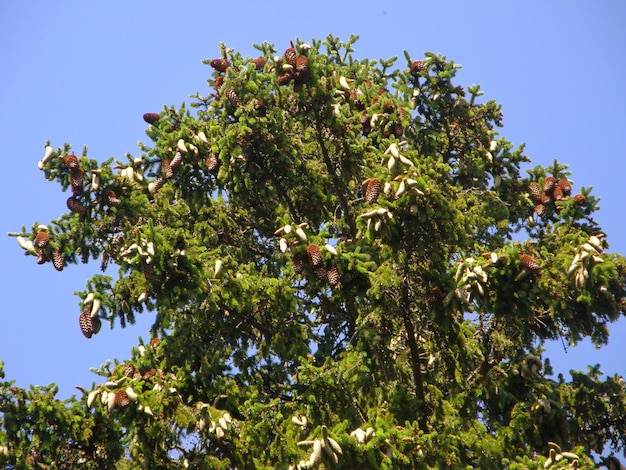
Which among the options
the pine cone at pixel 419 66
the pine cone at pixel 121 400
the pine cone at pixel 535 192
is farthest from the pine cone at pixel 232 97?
the pine cone at pixel 535 192

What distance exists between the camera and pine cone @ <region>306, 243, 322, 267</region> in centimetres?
1003

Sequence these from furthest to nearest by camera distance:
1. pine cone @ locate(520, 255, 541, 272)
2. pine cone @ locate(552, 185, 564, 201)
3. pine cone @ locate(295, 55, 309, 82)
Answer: pine cone @ locate(552, 185, 564, 201) < pine cone @ locate(295, 55, 309, 82) < pine cone @ locate(520, 255, 541, 272)

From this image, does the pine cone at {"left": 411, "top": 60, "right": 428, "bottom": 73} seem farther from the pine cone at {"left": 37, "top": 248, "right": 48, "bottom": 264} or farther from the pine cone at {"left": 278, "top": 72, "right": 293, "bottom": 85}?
the pine cone at {"left": 37, "top": 248, "right": 48, "bottom": 264}

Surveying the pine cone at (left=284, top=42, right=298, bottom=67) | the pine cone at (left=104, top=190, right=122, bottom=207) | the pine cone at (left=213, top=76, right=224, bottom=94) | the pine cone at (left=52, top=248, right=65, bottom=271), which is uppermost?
the pine cone at (left=213, top=76, right=224, bottom=94)

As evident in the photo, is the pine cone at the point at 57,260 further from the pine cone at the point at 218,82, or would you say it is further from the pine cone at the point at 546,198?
the pine cone at the point at 546,198

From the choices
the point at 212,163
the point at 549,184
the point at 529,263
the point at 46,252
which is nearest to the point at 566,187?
the point at 549,184

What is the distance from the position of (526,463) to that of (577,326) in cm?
243

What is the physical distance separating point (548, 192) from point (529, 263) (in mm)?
3815

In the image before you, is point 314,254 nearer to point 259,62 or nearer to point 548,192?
point 548,192

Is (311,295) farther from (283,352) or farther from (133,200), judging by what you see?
(133,200)

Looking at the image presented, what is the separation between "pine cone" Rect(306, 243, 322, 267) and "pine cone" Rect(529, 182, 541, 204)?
4912 millimetres

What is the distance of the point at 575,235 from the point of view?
10.1m

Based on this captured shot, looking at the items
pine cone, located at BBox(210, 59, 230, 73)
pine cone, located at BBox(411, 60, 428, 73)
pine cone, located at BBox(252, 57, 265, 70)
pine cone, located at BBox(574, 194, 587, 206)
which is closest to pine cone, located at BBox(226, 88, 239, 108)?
pine cone, located at BBox(210, 59, 230, 73)

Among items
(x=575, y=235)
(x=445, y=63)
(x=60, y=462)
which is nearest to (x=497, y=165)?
(x=445, y=63)
